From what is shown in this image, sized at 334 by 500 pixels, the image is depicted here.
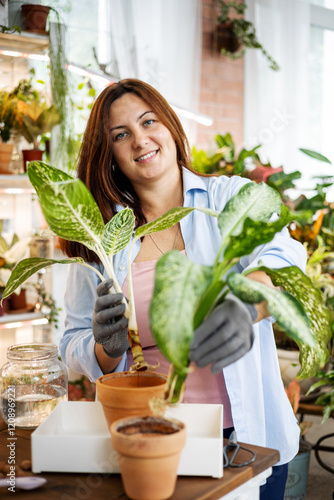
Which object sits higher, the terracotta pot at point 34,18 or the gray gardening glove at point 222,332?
the terracotta pot at point 34,18

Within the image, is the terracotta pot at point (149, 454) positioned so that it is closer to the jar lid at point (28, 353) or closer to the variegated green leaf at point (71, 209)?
the variegated green leaf at point (71, 209)

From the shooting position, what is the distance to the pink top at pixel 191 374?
43.8 inches

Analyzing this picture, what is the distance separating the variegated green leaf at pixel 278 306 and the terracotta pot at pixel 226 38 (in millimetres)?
3465

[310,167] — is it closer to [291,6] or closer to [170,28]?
[291,6]

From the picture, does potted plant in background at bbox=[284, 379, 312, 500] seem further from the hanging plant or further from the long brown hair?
the hanging plant

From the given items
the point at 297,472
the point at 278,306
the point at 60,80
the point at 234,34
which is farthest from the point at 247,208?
the point at 234,34

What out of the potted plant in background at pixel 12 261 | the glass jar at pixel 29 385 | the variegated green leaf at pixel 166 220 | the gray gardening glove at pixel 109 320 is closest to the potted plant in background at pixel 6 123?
the potted plant in background at pixel 12 261

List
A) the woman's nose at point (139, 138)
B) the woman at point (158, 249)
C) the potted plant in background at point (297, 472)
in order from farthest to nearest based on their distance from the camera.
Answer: the potted plant in background at point (297, 472)
the woman's nose at point (139, 138)
the woman at point (158, 249)

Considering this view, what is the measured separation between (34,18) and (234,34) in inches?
68.4

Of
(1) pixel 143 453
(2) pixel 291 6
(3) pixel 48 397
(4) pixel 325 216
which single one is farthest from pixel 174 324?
(2) pixel 291 6

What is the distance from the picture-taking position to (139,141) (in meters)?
1.23

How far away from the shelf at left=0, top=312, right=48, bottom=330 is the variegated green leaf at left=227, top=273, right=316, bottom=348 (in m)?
1.91

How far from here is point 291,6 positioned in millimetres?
4078

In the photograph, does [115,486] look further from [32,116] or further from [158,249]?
[32,116]
